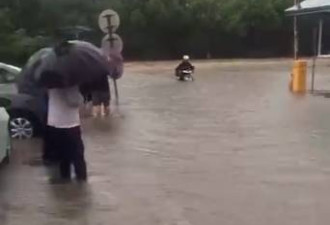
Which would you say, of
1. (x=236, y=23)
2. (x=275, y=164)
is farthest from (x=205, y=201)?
(x=236, y=23)

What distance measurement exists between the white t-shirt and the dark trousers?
96mm

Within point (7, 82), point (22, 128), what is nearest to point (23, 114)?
point (22, 128)

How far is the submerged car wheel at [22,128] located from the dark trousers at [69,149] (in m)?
4.90

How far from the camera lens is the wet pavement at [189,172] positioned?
10039 millimetres

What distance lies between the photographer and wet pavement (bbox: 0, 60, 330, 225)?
10.0m

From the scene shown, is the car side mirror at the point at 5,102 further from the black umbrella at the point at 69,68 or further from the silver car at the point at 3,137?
the black umbrella at the point at 69,68

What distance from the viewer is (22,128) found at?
56.9 feet

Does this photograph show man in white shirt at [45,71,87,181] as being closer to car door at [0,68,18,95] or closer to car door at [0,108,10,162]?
car door at [0,108,10,162]

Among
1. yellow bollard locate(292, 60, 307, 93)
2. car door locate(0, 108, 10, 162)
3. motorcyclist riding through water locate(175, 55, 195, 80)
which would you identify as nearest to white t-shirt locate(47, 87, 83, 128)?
car door locate(0, 108, 10, 162)

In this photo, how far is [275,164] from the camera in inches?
547

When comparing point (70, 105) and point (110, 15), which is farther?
point (110, 15)

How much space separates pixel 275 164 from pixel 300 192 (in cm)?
251

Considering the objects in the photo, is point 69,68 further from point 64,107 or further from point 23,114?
point 23,114

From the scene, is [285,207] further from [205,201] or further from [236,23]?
[236,23]
